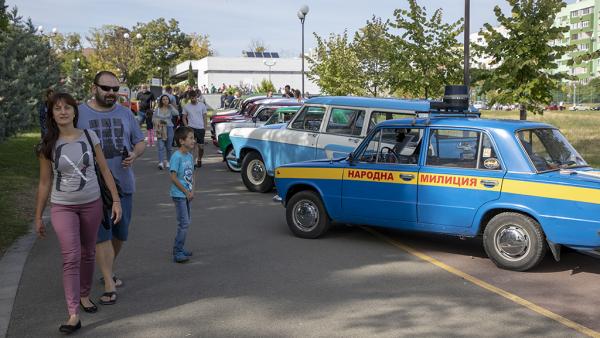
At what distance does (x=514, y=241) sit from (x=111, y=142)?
13.4 feet

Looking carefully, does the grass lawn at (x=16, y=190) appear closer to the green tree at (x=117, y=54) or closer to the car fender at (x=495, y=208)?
the car fender at (x=495, y=208)

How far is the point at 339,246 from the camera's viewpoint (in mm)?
8586

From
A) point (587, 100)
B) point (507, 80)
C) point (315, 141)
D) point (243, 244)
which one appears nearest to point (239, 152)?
point (315, 141)

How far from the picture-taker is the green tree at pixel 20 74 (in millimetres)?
18484

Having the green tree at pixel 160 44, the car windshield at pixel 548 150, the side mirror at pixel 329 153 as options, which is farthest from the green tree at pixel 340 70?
the green tree at pixel 160 44

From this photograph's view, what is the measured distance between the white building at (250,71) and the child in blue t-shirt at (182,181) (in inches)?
2891

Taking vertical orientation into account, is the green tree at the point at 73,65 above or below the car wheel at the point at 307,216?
above

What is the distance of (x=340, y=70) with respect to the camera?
3306cm

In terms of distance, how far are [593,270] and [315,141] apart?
5.78 m

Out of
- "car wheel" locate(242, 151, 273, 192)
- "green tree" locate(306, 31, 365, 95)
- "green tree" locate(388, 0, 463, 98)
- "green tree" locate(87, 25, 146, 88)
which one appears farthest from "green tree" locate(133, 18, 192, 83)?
"car wheel" locate(242, 151, 273, 192)

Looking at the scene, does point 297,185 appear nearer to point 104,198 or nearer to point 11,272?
point 11,272

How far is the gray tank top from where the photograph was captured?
5.44 m

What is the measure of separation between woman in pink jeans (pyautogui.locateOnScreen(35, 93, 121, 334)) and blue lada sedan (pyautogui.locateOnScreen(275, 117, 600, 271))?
3720mm

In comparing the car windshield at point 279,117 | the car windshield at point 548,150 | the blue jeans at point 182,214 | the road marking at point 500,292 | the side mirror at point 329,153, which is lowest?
the road marking at point 500,292
